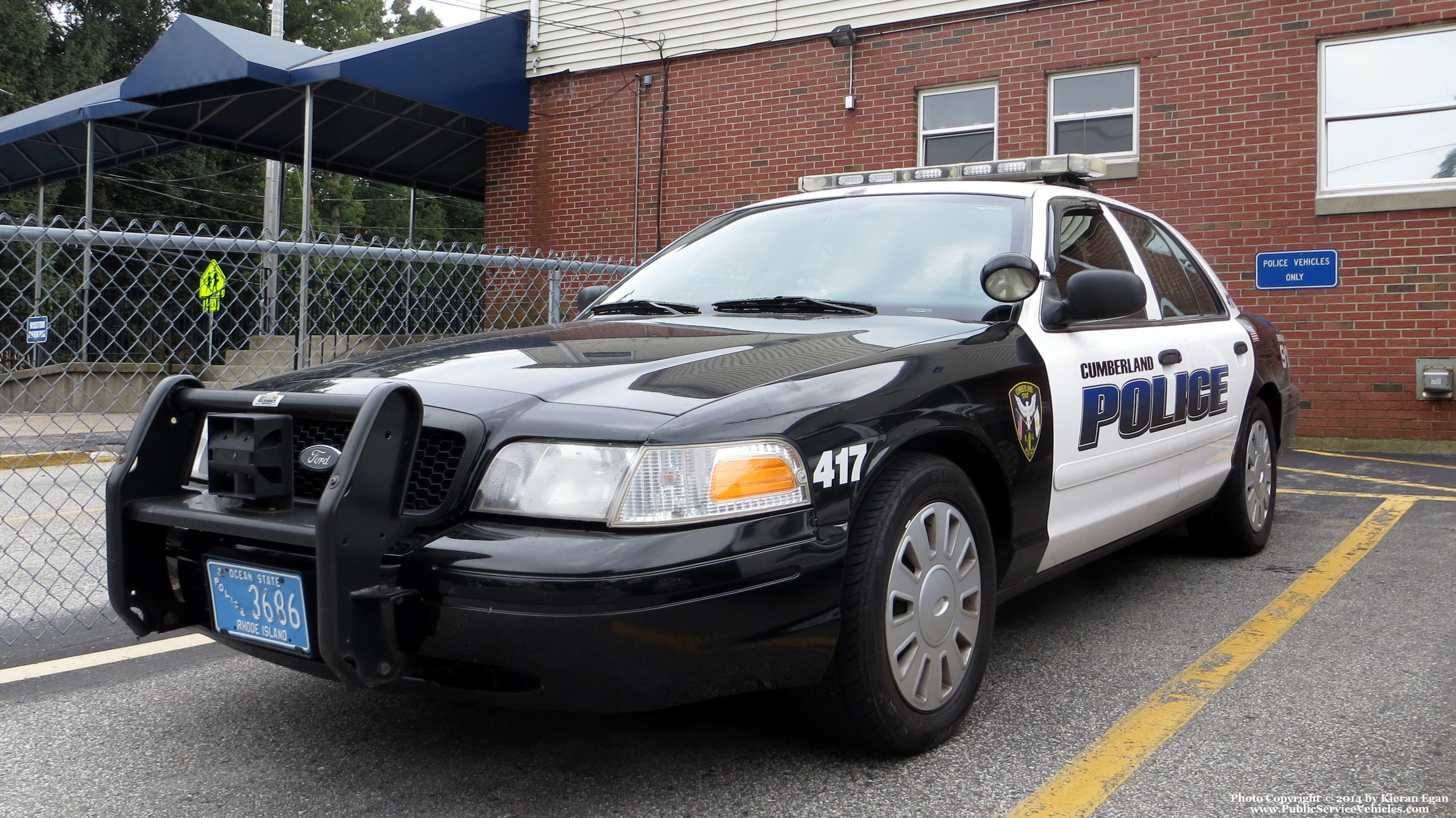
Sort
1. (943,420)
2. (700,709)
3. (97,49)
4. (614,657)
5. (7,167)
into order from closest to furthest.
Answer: (614,657)
(943,420)
(700,709)
(7,167)
(97,49)

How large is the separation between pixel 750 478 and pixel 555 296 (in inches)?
154

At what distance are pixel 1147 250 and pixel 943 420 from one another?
2129mm

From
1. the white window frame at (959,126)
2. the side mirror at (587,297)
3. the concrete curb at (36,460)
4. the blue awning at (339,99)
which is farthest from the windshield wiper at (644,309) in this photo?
the blue awning at (339,99)

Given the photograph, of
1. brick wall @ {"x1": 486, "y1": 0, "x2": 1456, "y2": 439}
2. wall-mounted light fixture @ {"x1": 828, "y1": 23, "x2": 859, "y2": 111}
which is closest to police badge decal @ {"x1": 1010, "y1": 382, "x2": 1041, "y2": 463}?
brick wall @ {"x1": 486, "y1": 0, "x2": 1456, "y2": 439}

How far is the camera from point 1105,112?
35.9ft

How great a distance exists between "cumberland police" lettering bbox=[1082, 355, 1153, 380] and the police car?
2 centimetres

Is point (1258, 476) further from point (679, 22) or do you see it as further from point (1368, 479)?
point (679, 22)

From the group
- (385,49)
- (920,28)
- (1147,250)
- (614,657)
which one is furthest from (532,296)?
(614,657)

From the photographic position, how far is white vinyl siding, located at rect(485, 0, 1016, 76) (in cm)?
1207

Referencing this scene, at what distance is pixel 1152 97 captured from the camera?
10.6 metres

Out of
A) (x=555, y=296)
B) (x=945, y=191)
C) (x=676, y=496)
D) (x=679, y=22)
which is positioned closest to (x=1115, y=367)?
(x=945, y=191)

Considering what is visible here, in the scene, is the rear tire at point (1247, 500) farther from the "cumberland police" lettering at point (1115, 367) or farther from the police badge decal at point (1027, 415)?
the police badge decal at point (1027, 415)

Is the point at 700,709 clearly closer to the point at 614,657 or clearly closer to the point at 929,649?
the point at 929,649

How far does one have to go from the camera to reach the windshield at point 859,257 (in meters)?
3.58
